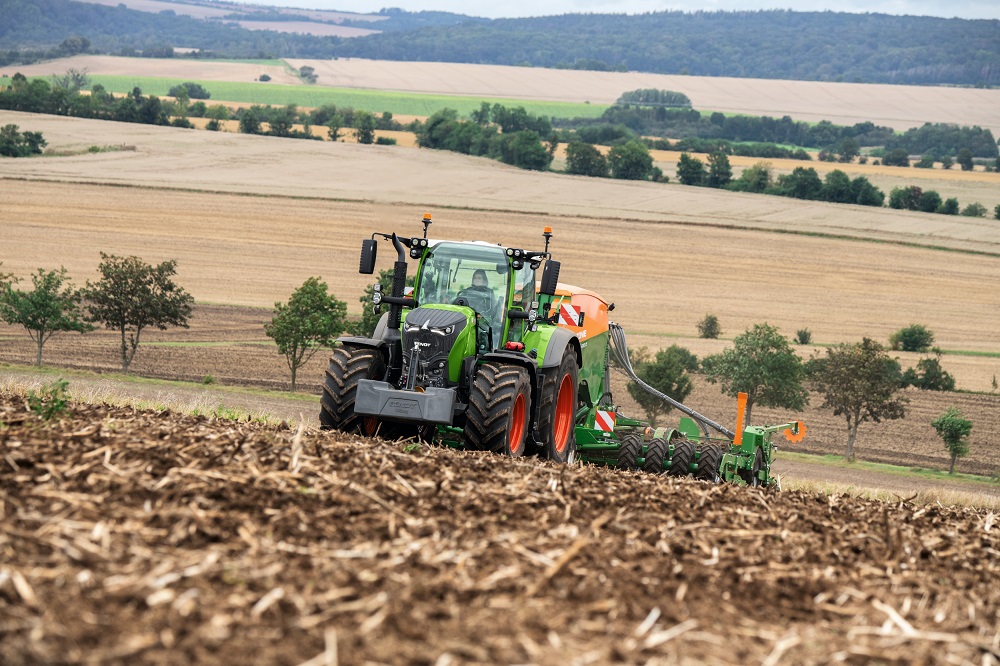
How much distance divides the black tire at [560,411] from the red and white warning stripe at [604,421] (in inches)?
51.1

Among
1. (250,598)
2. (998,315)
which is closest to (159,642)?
(250,598)

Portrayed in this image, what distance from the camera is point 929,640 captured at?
6.20 metres

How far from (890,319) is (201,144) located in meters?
59.7

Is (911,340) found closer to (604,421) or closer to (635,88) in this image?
(604,421)

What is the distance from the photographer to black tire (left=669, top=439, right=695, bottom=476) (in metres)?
15.9

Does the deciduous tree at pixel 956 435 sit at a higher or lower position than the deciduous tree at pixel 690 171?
lower

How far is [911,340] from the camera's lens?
47250 mm

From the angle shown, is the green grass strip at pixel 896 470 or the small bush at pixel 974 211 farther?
the small bush at pixel 974 211

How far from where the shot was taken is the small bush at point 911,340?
155 ft

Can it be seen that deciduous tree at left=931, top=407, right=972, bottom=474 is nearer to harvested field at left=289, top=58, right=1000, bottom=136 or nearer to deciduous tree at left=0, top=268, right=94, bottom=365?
deciduous tree at left=0, top=268, right=94, bottom=365

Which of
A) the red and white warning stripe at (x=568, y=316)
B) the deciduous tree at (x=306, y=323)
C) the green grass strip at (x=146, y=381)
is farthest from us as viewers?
the deciduous tree at (x=306, y=323)

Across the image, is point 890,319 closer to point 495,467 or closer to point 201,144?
point 495,467

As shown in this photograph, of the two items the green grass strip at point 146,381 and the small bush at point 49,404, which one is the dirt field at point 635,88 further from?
Answer: the small bush at point 49,404

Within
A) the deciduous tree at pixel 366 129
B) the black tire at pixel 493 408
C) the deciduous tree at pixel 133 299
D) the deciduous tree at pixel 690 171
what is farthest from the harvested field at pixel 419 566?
the deciduous tree at pixel 366 129
